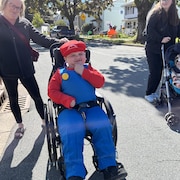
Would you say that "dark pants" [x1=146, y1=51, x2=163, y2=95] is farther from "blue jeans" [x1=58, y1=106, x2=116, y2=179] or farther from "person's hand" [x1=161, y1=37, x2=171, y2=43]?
"blue jeans" [x1=58, y1=106, x2=116, y2=179]

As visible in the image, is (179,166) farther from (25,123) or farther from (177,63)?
(25,123)

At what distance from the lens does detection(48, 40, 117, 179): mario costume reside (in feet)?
7.77

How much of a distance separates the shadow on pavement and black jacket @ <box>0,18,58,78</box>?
0.95 metres

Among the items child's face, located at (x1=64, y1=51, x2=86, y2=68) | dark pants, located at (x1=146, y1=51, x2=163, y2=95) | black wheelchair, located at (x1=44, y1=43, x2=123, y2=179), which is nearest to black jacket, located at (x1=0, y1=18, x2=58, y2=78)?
black wheelchair, located at (x1=44, y1=43, x2=123, y2=179)

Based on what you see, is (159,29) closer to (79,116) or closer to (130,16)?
(79,116)

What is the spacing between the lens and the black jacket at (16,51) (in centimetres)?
306

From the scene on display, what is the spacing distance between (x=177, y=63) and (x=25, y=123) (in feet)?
8.49

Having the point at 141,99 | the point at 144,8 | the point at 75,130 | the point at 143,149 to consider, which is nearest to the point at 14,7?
the point at 75,130

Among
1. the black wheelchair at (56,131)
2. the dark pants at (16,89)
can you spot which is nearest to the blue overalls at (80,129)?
the black wheelchair at (56,131)

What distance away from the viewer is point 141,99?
5102mm

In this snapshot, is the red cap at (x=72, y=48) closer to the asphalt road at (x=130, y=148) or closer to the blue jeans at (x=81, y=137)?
the blue jeans at (x=81, y=137)

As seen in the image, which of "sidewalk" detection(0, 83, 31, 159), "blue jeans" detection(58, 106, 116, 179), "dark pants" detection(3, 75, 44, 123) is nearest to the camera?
"blue jeans" detection(58, 106, 116, 179)

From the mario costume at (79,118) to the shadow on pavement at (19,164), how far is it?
74cm

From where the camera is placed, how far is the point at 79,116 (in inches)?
102
